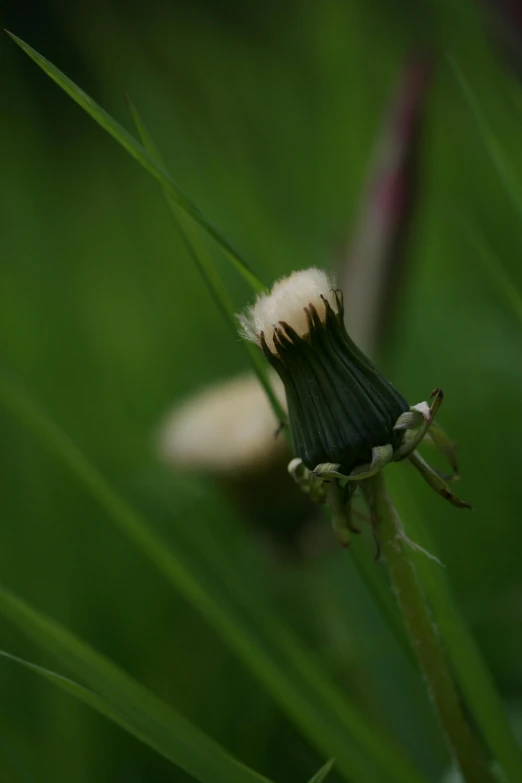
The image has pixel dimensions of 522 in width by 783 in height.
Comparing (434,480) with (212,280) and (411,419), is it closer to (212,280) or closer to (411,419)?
(411,419)

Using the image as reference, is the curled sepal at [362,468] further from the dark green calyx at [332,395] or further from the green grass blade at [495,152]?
the green grass blade at [495,152]

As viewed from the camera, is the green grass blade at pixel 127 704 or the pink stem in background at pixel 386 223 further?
the pink stem in background at pixel 386 223

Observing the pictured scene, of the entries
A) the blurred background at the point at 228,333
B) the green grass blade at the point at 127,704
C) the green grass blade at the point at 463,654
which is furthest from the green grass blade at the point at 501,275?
the green grass blade at the point at 127,704

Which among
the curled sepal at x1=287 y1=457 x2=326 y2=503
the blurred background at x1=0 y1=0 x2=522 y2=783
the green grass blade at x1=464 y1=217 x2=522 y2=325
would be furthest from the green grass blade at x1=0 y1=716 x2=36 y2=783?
the green grass blade at x1=464 y1=217 x2=522 y2=325

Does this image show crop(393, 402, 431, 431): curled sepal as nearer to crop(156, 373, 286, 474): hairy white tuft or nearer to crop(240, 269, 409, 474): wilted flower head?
crop(240, 269, 409, 474): wilted flower head

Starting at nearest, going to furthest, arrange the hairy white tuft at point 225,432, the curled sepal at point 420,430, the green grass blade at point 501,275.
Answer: the curled sepal at point 420,430, the green grass blade at point 501,275, the hairy white tuft at point 225,432

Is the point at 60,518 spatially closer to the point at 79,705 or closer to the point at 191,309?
the point at 79,705

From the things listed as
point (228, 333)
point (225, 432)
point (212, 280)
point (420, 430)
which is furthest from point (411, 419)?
point (228, 333)
